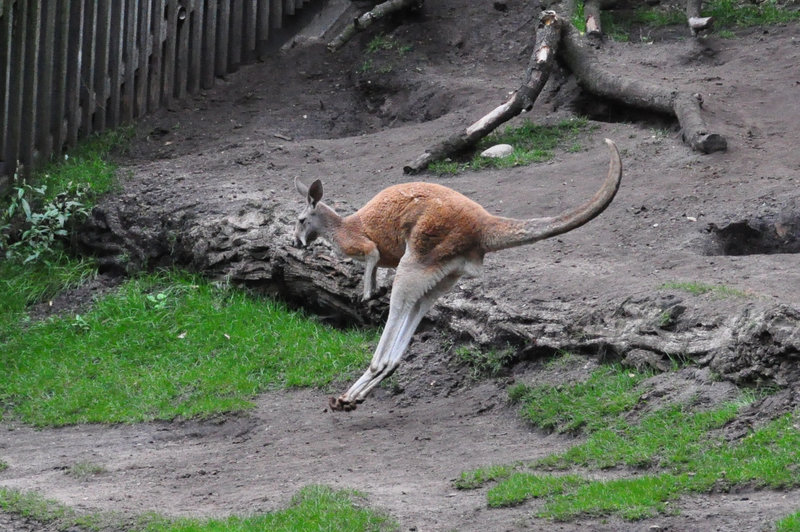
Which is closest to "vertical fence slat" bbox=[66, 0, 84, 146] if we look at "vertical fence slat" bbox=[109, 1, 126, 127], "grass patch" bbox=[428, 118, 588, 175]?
"vertical fence slat" bbox=[109, 1, 126, 127]

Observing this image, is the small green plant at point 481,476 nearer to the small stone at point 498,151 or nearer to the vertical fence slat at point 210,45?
the small stone at point 498,151

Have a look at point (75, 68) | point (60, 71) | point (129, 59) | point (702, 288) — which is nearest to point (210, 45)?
point (129, 59)

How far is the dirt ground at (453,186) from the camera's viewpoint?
22.3 ft

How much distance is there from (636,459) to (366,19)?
29.4 ft

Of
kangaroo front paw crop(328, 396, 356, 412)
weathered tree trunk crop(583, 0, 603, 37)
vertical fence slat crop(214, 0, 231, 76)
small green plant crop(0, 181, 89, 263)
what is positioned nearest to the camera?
kangaroo front paw crop(328, 396, 356, 412)

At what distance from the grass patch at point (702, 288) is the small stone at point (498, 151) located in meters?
4.07

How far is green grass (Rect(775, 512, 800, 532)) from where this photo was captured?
16.4 feet

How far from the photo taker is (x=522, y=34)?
14453mm

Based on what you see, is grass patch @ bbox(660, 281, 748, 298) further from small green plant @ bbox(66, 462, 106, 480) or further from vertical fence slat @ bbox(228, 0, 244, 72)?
vertical fence slat @ bbox(228, 0, 244, 72)

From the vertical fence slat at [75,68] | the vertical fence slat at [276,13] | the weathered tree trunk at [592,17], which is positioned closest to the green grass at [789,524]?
the weathered tree trunk at [592,17]

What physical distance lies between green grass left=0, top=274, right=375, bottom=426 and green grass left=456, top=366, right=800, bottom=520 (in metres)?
2.52

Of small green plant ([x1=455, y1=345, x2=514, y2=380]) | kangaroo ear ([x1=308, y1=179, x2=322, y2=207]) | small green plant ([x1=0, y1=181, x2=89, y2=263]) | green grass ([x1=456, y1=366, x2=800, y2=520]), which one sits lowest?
small green plant ([x1=0, y1=181, x2=89, y2=263])

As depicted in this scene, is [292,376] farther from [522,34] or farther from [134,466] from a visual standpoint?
[522,34]

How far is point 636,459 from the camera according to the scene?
6281 mm
